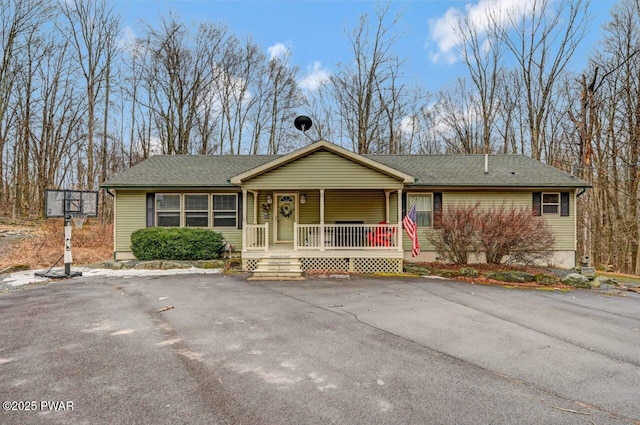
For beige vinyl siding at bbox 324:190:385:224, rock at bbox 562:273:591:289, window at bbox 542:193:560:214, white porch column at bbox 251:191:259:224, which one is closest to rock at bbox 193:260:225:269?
white porch column at bbox 251:191:259:224

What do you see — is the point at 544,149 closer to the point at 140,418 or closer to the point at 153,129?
the point at 140,418

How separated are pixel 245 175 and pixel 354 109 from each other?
1609 cm

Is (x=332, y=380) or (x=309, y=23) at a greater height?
(x=309, y=23)

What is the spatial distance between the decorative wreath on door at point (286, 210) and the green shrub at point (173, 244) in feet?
8.78

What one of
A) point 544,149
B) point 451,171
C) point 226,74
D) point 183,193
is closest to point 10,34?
point 226,74

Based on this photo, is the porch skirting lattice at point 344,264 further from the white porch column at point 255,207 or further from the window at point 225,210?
the window at point 225,210

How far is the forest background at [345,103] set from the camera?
16.9 meters

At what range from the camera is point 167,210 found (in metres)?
12.3

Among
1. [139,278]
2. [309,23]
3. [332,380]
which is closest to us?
[332,380]

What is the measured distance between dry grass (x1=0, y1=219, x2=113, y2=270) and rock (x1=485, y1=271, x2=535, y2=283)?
13.9 meters

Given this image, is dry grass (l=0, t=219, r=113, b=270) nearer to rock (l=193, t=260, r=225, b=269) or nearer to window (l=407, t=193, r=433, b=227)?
rock (l=193, t=260, r=225, b=269)

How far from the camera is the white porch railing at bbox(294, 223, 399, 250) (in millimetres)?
10672

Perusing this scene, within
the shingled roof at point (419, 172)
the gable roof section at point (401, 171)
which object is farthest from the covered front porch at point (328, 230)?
the shingled roof at point (419, 172)

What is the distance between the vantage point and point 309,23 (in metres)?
16.3
